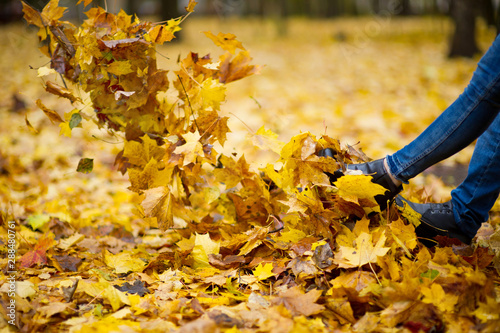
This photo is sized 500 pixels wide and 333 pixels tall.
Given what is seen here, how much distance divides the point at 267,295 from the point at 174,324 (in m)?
0.31

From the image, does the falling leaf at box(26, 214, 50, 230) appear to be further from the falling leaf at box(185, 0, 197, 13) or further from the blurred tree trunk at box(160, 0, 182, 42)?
the blurred tree trunk at box(160, 0, 182, 42)

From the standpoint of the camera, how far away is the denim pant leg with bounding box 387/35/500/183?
1.22 m

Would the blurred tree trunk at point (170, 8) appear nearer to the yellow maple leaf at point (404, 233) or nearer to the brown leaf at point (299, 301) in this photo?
the yellow maple leaf at point (404, 233)

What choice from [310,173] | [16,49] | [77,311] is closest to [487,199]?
[310,173]

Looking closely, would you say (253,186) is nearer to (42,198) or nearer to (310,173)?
(310,173)

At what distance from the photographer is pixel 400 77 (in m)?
Answer: 5.66

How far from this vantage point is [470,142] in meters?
1.29

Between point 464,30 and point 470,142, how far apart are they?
6348 millimetres

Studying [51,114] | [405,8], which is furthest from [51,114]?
[405,8]

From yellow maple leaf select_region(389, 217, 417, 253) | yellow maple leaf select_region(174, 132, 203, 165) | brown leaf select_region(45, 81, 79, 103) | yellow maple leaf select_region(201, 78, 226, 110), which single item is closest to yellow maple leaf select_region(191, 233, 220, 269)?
yellow maple leaf select_region(174, 132, 203, 165)

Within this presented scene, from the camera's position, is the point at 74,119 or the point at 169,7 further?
the point at 169,7

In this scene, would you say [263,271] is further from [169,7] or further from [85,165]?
[169,7]

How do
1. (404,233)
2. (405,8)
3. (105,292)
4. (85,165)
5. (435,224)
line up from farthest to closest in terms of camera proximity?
(405,8), (85,165), (435,224), (404,233), (105,292)

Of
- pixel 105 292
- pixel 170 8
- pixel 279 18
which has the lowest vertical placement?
pixel 279 18
